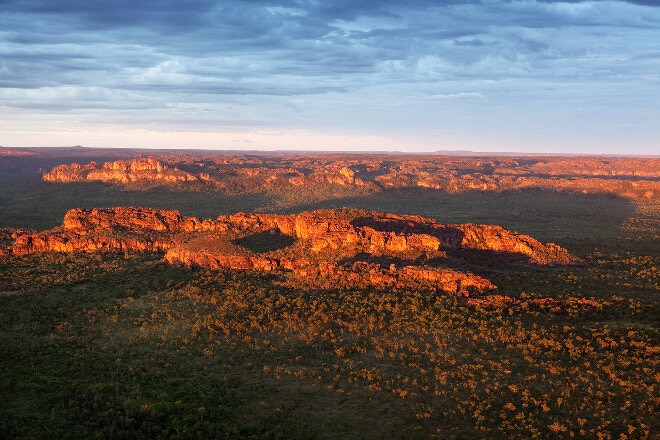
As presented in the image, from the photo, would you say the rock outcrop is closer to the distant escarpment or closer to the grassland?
the distant escarpment

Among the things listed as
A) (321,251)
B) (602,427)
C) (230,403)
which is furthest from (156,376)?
(321,251)

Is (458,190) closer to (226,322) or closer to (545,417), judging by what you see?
(226,322)

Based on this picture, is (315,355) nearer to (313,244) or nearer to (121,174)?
(313,244)

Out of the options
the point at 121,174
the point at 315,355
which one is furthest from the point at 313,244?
the point at 121,174

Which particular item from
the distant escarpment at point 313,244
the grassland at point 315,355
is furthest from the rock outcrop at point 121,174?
the grassland at point 315,355

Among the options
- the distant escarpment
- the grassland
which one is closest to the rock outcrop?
the distant escarpment

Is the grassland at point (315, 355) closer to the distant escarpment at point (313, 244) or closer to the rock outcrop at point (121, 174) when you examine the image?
the distant escarpment at point (313, 244)

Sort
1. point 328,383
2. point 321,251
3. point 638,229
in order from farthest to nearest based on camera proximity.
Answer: point 638,229, point 321,251, point 328,383
